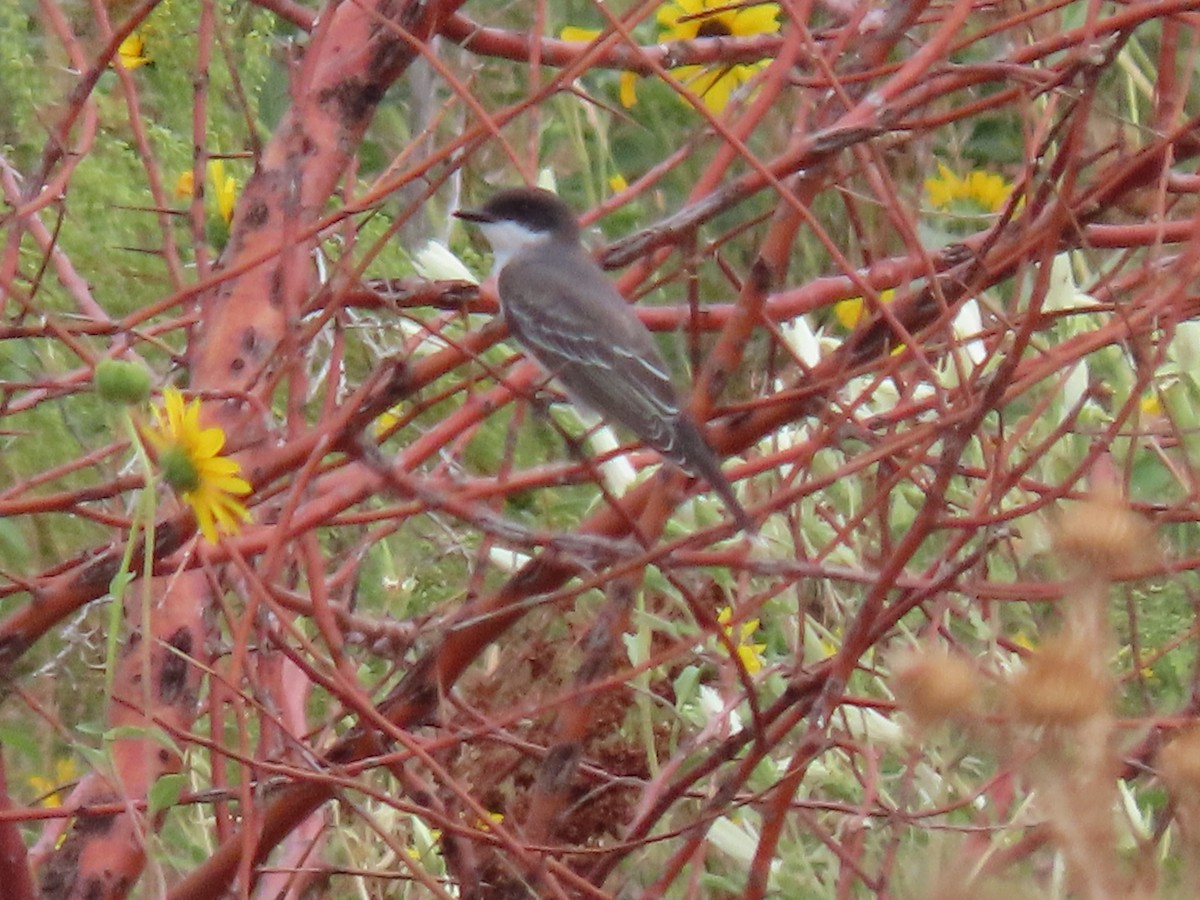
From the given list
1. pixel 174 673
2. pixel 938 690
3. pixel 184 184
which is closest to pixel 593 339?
pixel 184 184

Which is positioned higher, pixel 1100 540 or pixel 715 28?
pixel 715 28

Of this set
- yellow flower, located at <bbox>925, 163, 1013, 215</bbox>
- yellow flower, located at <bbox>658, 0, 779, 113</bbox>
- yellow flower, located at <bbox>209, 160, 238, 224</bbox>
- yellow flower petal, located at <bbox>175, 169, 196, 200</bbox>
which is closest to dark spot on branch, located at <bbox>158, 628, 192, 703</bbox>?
yellow flower, located at <bbox>209, 160, 238, 224</bbox>

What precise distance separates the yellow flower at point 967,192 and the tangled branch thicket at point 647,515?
31.0 inches

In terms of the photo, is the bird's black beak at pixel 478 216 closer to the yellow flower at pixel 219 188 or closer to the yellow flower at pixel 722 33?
the yellow flower at pixel 219 188

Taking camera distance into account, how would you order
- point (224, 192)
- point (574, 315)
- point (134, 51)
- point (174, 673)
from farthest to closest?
point (574, 315) < point (134, 51) < point (224, 192) < point (174, 673)

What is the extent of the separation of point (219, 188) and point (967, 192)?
1461 millimetres

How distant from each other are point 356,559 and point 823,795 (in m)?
0.71

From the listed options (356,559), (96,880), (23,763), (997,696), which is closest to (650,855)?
(356,559)

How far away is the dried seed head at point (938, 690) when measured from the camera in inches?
27.3

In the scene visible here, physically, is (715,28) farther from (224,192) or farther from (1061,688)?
(1061,688)

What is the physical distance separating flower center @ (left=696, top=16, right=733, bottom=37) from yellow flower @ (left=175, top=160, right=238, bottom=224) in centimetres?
50

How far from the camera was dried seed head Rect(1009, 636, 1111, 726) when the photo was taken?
24.1 inches

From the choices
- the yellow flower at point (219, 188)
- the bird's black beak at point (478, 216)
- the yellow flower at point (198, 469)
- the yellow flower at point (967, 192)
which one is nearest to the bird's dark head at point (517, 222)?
the bird's black beak at point (478, 216)

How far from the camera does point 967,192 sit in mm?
3008
